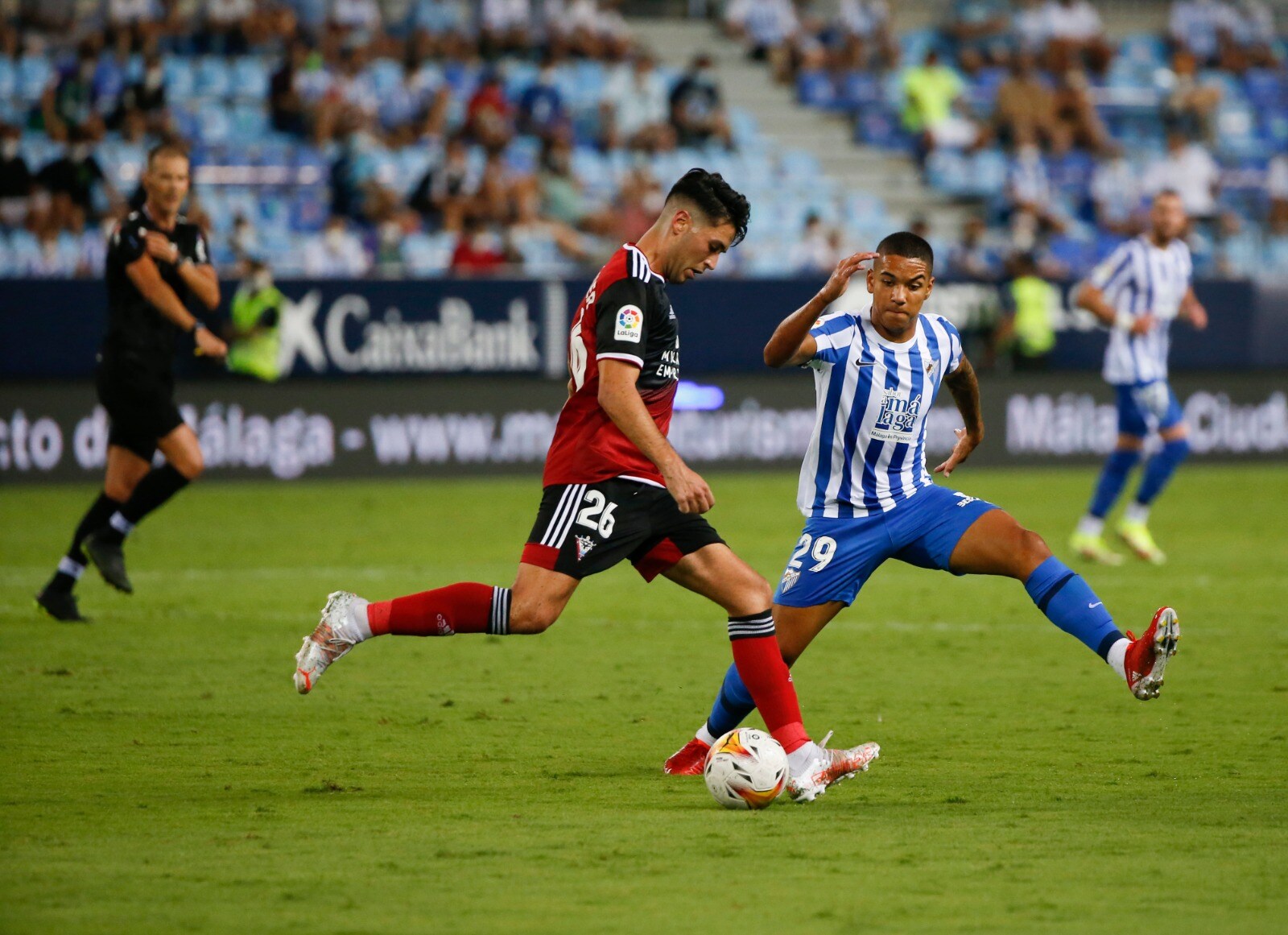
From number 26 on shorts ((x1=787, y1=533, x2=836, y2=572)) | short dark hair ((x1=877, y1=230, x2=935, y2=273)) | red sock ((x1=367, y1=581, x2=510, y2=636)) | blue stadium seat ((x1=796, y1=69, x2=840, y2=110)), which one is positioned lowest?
red sock ((x1=367, y1=581, x2=510, y2=636))

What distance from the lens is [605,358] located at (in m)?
5.55

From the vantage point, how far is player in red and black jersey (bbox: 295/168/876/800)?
18.6 ft

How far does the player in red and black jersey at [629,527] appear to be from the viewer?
5.66m

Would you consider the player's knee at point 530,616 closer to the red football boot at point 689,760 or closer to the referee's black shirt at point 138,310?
the red football boot at point 689,760

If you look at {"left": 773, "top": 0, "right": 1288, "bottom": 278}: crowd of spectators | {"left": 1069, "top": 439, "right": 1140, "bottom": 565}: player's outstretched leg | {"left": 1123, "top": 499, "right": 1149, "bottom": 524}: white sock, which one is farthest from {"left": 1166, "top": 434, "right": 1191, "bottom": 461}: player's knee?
{"left": 773, "top": 0, "right": 1288, "bottom": 278}: crowd of spectators

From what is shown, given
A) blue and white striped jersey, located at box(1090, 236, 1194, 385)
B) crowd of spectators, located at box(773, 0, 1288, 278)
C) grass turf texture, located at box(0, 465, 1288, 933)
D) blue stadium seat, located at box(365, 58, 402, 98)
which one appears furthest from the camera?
crowd of spectators, located at box(773, 0, 1288, 278)

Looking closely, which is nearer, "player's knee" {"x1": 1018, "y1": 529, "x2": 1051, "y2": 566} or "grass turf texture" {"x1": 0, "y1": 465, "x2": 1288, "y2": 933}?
"grass turf texture" {"x1": 0, "y1": 465, "x2": 1288, "y2": 933}

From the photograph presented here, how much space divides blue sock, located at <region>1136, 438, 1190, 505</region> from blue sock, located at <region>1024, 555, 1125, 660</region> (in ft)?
22.0

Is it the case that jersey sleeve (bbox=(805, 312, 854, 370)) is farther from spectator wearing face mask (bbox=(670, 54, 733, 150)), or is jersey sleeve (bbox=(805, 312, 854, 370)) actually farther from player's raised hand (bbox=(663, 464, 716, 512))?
spectator wearing face mask (bbox=(670, 54, 733, 150))

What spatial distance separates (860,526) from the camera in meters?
6.22

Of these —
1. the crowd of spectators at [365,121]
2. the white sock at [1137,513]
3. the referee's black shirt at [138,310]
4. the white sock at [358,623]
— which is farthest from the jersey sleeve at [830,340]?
the crowd of spectators at [365,121]

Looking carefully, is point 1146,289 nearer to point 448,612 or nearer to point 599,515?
point 599,515

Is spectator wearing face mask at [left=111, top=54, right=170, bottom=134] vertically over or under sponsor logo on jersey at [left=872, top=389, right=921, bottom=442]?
over

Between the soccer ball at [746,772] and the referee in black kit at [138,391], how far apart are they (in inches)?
187
